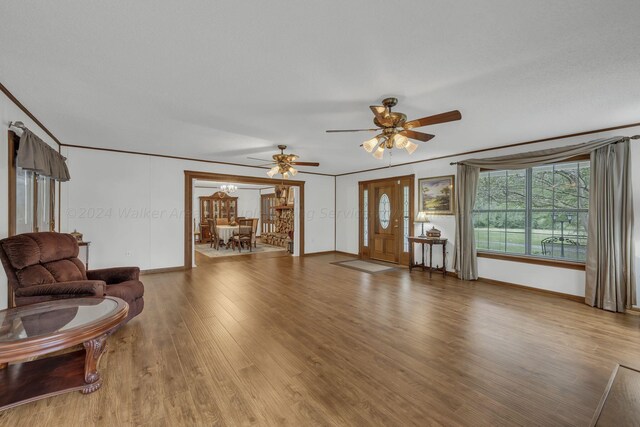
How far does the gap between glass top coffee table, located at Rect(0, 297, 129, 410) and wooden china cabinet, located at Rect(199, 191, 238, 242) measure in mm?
9254

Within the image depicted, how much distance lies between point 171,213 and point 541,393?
6354 mm

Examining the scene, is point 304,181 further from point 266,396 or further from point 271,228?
point 266,396

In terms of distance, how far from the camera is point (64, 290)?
248 cm

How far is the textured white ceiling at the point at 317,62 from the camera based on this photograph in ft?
5.48

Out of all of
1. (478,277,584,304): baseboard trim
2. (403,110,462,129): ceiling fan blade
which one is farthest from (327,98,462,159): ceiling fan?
(478,277,584,304): baseboard trim

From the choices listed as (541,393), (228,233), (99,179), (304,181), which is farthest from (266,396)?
(228,233)

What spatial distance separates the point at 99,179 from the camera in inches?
206

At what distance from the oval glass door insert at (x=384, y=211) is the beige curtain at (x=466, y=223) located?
1.93 meters

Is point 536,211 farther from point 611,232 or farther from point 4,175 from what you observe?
point 4,175

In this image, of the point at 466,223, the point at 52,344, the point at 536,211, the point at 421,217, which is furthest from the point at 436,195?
the point at 52,344

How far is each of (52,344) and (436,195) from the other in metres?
6.08

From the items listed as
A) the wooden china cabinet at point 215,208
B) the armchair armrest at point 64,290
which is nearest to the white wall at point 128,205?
the armchair armrest at point 64,290

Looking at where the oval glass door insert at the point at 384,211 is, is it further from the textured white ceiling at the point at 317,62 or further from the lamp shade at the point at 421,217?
the textured white ceiling at the point at 317,62

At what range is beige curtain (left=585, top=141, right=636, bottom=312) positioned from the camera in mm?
3646
